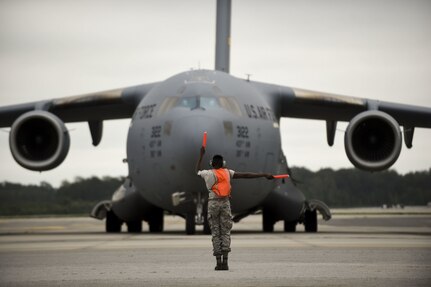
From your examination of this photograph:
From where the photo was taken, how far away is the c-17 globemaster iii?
59.5 feet

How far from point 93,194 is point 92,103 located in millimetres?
22506

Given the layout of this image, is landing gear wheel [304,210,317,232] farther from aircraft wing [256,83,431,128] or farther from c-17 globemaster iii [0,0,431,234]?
aircraft wing [256,83,431,128]

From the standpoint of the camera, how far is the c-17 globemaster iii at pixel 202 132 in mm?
18141

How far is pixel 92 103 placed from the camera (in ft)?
71.9

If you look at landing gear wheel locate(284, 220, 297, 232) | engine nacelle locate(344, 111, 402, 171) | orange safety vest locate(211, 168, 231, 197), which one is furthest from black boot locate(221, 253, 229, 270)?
landing gear wheel locate(284, 220, 297, 232)

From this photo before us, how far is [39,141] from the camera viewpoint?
67.9 ft

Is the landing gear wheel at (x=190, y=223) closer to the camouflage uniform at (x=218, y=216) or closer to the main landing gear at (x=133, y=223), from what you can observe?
the main landing gear at (x=133, y=223)

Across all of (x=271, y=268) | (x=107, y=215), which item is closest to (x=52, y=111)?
(x=107, y=215)

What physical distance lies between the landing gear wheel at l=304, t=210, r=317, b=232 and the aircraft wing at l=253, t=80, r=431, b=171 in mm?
2009

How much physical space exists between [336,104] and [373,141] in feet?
6.17

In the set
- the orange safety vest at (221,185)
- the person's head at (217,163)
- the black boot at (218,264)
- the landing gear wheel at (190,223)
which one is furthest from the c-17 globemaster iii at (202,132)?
the black boot at (218,264)

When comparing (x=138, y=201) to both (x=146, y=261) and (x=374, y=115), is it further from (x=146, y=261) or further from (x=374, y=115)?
(x=146, y=261)

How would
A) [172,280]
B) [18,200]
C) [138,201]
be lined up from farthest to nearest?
[18,200] < [138,201] < [172,280]

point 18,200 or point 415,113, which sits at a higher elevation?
point 415,113
